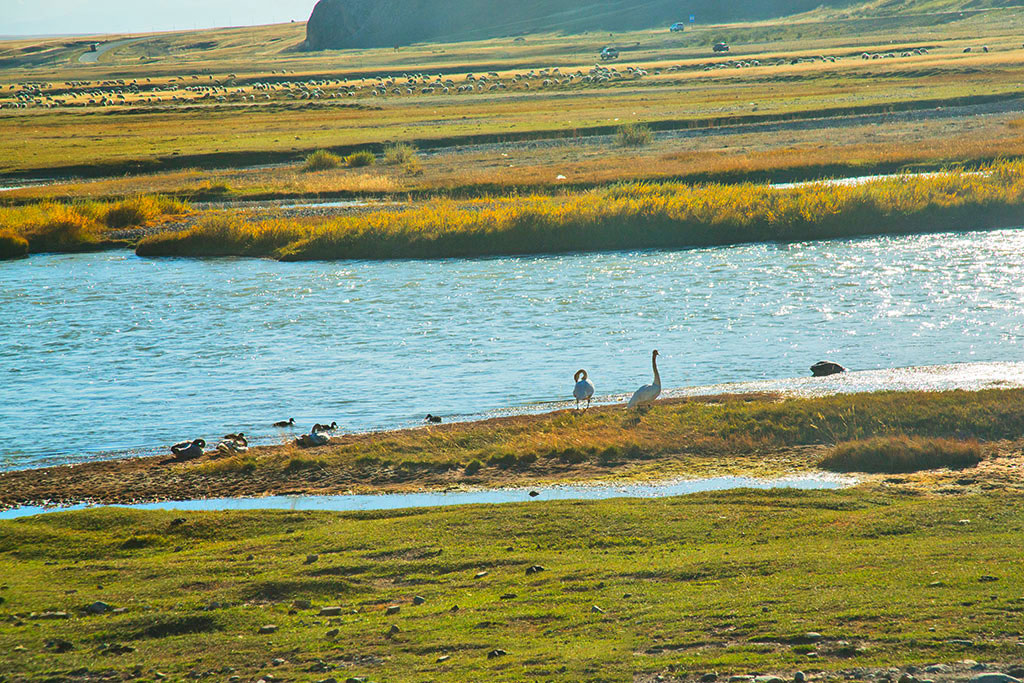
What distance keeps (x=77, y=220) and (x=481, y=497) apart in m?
37.2

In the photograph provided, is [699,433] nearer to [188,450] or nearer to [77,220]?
[188,450]

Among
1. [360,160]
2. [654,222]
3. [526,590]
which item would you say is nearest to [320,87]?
[360,160]

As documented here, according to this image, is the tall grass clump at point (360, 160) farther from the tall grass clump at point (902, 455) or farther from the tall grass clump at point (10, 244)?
the tall grass clump at point (902, 455)

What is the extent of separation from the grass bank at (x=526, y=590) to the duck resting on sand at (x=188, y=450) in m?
4.13

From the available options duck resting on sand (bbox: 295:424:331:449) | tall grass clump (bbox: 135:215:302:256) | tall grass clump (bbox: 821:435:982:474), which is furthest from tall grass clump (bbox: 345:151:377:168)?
tall grass clump (bbox: 821:435:982:474)

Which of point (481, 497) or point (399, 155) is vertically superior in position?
point (399, 155)

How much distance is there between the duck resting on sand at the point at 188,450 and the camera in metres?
18.4

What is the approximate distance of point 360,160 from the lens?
62.1m

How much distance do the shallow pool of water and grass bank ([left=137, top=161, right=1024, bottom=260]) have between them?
2628cm

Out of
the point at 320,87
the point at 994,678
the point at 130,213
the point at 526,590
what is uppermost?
the point at 320,87

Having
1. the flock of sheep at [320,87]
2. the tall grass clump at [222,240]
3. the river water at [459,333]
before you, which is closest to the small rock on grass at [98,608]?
the river water at [459,333]

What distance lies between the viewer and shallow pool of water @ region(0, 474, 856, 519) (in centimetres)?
1510

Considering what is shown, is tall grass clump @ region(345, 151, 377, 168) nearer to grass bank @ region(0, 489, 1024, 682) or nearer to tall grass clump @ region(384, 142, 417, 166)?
tall grass clump @ region(384, 142, 417, 166)

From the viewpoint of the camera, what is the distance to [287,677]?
845cm
